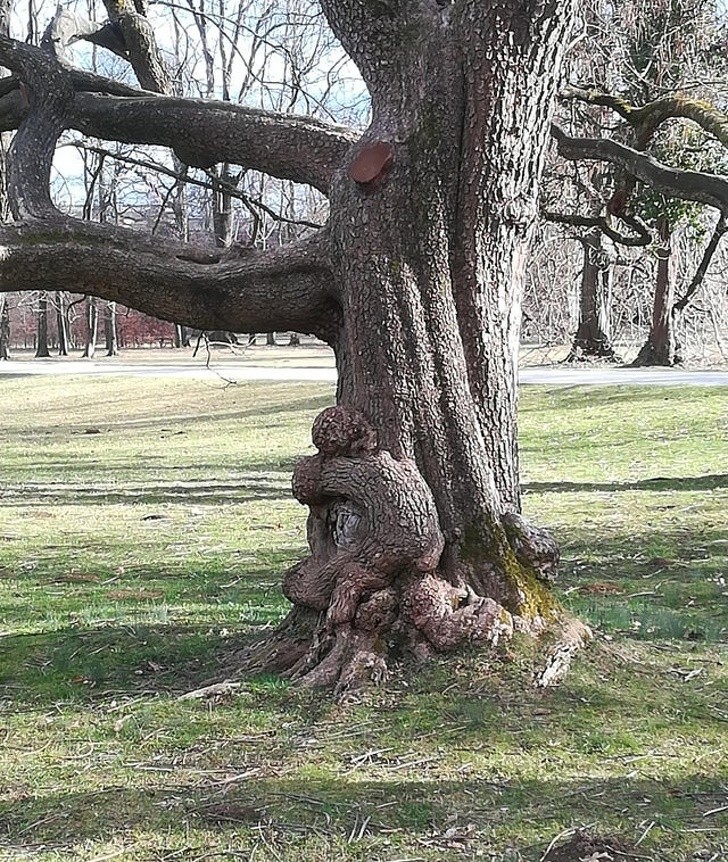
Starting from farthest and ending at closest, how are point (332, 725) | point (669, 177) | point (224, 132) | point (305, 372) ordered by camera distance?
point (305, 372)
point (669, 177)
point (224, 132)
point (332, 725)

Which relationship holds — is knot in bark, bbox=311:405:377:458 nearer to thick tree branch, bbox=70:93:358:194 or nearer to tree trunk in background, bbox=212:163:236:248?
thick tree branch, bbox=70:93:358:194

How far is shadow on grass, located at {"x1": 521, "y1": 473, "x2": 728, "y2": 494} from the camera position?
11836 millimetres

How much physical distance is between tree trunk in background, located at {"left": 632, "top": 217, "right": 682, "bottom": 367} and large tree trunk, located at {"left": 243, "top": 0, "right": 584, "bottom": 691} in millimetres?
15362

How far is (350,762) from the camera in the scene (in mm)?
3836

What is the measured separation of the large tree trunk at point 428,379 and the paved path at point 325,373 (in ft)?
28.7

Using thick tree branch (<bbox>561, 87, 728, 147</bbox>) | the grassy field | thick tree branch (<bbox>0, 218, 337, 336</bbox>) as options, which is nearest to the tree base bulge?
the grassy field

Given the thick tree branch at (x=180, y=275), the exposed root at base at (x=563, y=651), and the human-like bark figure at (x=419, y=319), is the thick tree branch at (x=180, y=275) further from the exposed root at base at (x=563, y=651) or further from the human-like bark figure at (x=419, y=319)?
the exposed root at base at (x=563, y=651)

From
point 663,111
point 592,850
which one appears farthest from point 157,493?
point 592,850

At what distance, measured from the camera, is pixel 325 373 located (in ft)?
101

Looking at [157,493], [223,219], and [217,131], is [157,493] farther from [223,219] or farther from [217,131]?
[217,131]

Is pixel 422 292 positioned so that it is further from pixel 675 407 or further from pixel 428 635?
pixel 675 407

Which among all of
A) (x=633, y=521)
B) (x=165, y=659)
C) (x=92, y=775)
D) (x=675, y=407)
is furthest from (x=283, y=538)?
(x=675, y=407)

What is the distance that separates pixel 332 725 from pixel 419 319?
1.74m

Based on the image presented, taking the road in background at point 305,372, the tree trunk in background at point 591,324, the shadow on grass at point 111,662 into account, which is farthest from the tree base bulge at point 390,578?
the tree trunk in background at point 591,324
